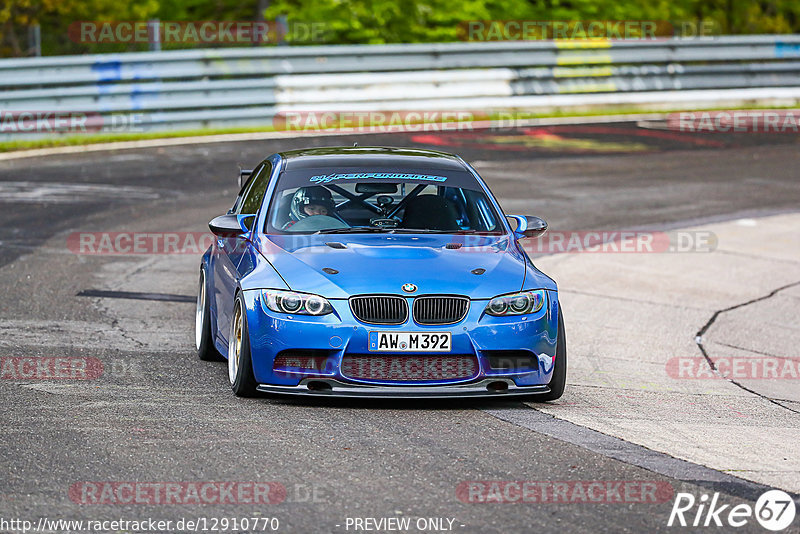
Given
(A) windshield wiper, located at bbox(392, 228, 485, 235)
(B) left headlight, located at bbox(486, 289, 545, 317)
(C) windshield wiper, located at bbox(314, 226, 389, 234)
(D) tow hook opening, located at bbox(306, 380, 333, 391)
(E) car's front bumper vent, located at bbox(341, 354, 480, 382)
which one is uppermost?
(C) windshield wiper, located at bbox(314, 226, 389, 234)

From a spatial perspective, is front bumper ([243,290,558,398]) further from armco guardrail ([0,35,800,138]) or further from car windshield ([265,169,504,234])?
armco guardrail ([0,35,800,138])

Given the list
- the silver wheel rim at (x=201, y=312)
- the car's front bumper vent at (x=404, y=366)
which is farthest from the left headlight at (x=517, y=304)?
the silver wheel rim at (x=201, y=312)

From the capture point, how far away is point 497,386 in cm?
755

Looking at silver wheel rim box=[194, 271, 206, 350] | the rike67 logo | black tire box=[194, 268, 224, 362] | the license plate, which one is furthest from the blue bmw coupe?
the rike67 logo

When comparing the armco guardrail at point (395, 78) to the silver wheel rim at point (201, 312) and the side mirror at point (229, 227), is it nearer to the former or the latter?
the silver wheel rim at point (201, 312)

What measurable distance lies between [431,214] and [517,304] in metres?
1.36

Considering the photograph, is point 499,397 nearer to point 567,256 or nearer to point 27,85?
point 567,256

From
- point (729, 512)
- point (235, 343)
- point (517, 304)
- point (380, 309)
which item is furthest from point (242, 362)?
point (729, 512)

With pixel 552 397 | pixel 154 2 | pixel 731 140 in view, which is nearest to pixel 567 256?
pixel 552 397

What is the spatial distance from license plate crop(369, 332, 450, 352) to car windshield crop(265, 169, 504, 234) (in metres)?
1.29

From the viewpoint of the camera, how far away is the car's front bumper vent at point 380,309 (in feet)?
24.3

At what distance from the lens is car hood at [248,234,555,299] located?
7.51 metres

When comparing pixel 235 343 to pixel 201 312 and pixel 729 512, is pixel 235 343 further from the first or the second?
pixel 729 512

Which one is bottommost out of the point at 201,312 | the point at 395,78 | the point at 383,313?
the point at 201,312
